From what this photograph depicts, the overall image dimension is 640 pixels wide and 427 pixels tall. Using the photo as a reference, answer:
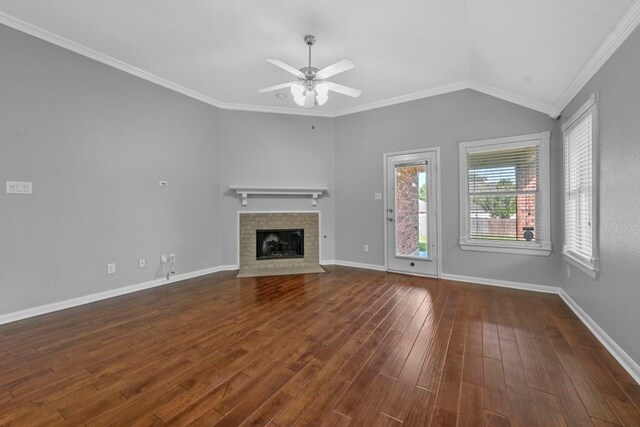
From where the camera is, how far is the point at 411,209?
14.7 feet

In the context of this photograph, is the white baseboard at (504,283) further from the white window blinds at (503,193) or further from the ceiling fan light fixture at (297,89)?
the ceiling fan light fixture at (297,89)

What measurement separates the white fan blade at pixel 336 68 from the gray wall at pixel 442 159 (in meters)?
2.22

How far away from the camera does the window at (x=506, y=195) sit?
139 inches

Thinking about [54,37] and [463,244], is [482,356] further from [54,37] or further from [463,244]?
[54,37]

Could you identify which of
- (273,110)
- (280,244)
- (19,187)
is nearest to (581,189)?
(280,244)

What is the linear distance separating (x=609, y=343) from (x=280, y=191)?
14.3 feet

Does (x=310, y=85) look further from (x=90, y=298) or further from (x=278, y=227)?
(x=90, y=298)

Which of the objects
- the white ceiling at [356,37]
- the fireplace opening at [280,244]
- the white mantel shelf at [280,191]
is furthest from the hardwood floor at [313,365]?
the white ceiling at [356,37]

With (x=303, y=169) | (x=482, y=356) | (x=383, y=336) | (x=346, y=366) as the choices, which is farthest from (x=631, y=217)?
(x=303, y=169)

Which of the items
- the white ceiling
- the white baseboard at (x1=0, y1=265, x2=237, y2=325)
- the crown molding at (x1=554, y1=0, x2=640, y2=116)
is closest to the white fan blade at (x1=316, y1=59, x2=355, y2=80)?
the white ceiling

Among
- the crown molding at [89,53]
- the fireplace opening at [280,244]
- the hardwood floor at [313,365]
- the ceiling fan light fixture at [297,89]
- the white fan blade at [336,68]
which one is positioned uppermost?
the crown molding at [89,53]

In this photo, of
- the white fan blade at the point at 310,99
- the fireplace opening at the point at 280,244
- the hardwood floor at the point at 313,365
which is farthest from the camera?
the fireplace opening at the point at 280,244

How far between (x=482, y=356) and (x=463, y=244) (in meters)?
2.29

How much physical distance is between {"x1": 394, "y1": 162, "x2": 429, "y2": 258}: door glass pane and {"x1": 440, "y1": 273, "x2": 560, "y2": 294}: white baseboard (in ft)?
1.67
